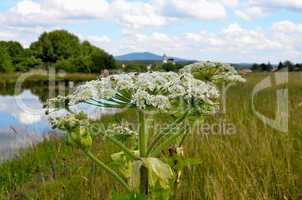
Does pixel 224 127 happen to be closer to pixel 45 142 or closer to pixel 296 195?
pixel 296 195

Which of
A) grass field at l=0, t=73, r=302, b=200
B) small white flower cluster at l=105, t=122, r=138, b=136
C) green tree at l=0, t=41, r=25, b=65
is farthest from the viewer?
green tree at l=0, t=41, r=25, b=65

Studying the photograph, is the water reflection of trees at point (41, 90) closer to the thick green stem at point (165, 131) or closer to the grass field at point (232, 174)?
the grass field at point (232, 174)

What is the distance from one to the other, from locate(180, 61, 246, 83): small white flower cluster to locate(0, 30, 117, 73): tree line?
252 ft

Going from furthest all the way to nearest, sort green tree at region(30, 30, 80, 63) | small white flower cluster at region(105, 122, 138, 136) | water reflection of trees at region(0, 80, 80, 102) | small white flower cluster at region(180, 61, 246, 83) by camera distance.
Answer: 1. green tree at region(30, 30, 80, 63)
2. water reflection of trees at region(0, 80, 80, 102)
3. small white flower cluster at region(180, 61, 246, 83)
4. small white flower cluster at region(105, 122, 138, 136)

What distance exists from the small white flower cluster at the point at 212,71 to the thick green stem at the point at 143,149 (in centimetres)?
56

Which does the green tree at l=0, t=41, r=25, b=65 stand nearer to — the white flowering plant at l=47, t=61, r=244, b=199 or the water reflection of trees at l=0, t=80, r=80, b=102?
the water reflection of trees at l=0, t=80, r=80, b=102

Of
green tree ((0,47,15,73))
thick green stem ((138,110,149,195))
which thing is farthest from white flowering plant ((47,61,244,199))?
green tree ((0,47,15,73))

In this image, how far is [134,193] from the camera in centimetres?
198

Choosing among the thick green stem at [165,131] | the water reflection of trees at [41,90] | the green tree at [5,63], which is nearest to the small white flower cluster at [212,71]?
the thick green stem at [165,131]

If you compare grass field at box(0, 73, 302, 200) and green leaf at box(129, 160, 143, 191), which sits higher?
green leaf at box(129, 160, 143, 191)

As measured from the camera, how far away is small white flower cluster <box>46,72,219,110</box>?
1.83 m

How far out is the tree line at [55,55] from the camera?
279ft

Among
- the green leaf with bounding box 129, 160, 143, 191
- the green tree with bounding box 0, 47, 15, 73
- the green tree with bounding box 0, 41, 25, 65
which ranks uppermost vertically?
the green tree with bounding box 0, 41, 25, 65

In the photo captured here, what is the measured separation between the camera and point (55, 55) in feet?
326
